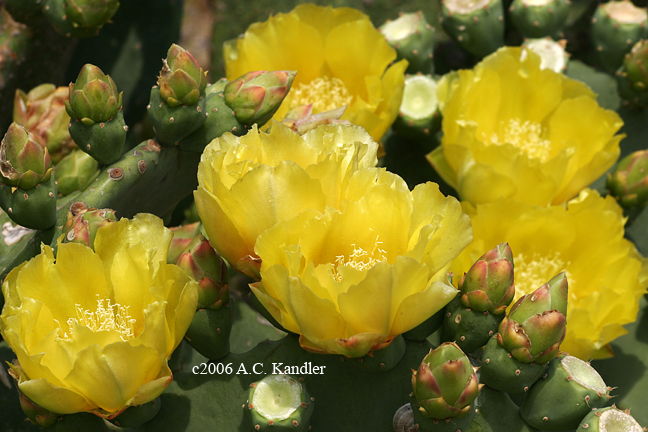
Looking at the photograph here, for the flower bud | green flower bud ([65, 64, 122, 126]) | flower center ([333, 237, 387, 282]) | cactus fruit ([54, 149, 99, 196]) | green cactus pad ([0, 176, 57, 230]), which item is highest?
green flower bud ([65, 64, 122, 126])

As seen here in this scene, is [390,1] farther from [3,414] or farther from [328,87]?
[3,414]

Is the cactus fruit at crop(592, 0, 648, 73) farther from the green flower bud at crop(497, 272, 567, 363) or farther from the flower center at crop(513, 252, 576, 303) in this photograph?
the green flower bud at crop(497, 272, 567, 363)

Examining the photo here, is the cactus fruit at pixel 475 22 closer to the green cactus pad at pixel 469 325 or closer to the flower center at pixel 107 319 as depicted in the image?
the green cactus pad at pixel 469 325

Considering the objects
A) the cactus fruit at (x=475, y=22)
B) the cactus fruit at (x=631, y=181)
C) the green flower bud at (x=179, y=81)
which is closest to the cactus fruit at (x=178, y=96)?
the green flower bud at (x=179, y=81)

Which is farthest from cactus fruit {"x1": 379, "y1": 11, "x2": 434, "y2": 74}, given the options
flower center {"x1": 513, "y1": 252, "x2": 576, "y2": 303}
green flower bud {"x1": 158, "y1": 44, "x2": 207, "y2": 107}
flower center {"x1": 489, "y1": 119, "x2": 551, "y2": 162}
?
green flower bud {"x1": 158, "y1": 44, "x2": 207, "y2": 107}

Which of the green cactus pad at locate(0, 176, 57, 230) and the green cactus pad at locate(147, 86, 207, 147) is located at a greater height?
the green cactus pad at locate(147, 86, 207, 147)

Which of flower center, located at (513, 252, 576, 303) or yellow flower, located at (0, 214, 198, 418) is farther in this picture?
flower center, located at (513, 252, 576, 303)

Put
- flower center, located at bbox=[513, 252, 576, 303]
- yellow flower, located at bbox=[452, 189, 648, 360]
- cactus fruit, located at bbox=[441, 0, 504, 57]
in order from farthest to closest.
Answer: cactus fruit, located at bbox=[441, 0, 504, 57] < flower center, located at bbox=[513, 252, 576, 303] < yellow flower, located at bbox=[452, 189, 648, 360]
